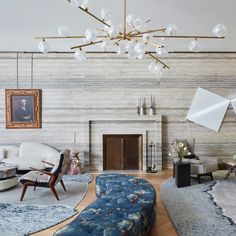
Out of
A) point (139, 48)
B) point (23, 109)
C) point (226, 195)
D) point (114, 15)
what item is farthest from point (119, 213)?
point (23, 109)

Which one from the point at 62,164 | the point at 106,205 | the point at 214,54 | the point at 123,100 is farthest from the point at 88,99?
the point at 106,205

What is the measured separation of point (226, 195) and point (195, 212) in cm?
116

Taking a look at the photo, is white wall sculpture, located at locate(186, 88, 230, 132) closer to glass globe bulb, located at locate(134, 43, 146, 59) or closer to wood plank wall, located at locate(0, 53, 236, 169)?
wood plank wall, located at locate(0, 53, 236, 169)

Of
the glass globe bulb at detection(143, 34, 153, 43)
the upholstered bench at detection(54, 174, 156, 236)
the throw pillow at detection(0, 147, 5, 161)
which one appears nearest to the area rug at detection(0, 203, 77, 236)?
the upholstered bench at detection(54, 174, 156, 236)

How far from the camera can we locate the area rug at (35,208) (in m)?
3.52

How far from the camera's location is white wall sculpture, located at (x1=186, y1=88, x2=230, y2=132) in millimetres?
7332

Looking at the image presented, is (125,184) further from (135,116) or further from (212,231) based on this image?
(135,116)

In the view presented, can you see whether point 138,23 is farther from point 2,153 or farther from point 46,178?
point 2,153

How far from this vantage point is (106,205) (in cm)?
310

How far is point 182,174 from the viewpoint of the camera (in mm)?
5516

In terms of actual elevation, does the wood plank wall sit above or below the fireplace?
above

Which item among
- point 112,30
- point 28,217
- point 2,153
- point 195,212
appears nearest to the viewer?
point 112,30

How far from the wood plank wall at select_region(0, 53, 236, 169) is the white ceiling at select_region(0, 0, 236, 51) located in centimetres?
146

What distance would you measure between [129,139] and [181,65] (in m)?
2.65
